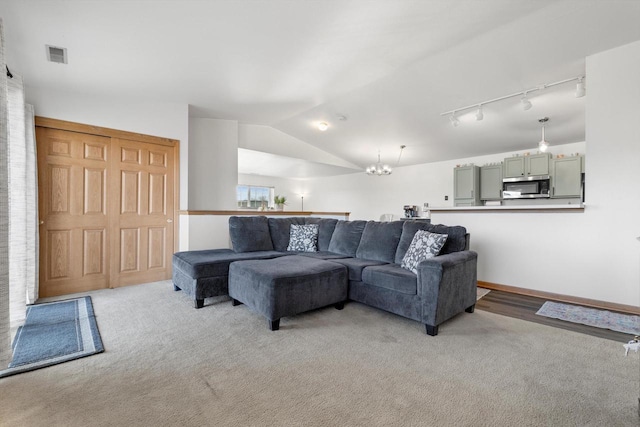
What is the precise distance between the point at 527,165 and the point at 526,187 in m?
0.43

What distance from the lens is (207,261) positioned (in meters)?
3.05

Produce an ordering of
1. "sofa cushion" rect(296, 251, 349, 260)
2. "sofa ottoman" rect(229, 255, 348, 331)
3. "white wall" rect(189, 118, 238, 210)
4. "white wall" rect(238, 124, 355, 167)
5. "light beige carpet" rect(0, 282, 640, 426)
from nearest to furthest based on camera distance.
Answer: "light beige carpet" rect(0, 282, 640, 426) < "sofa ottoman" rect(229, 255, 348, 331) < "sofa cushion" rect(296, 251, 349, 260) < "white wall" rect(189, 118, 238, 210) < "white wall" rect(238, 124, 355, 167)

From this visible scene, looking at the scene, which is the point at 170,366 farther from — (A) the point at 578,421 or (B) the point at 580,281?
(B) the point at 580,281

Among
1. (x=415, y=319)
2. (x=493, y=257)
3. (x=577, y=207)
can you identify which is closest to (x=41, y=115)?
(x=415, y=319)

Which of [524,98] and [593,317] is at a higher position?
[524,98]

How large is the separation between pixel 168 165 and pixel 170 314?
7.49 feet

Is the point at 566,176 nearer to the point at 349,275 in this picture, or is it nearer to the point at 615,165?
the point at 615,165

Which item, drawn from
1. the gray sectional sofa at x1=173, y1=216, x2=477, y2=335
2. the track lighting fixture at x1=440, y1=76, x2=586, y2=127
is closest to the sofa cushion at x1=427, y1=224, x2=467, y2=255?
the gray sectional sofa at x1=173, y1=216, x2=477, y2=335

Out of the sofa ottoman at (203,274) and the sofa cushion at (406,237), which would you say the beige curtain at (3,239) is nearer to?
the sofa ottoman at (203,274)

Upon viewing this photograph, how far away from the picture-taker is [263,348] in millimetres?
2090

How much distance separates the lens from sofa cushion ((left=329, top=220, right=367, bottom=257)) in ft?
12.0

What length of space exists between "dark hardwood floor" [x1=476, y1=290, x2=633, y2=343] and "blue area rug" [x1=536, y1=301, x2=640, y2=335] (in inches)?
3.2

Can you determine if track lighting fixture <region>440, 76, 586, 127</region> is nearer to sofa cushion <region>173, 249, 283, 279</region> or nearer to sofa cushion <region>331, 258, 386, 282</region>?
sofa cushion <region>331, 258, 386, 282</region>

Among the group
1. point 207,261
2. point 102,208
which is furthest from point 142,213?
point 207,261
